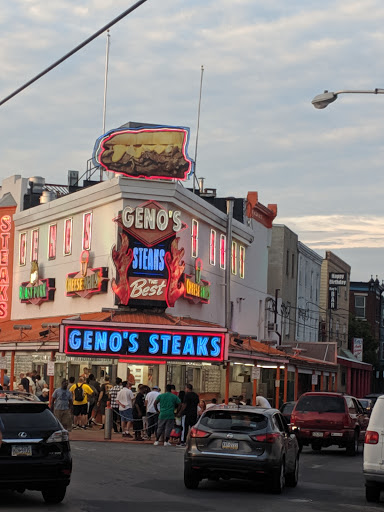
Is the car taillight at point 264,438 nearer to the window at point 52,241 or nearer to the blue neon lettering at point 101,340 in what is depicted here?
the blue neon lettering at point 101,340

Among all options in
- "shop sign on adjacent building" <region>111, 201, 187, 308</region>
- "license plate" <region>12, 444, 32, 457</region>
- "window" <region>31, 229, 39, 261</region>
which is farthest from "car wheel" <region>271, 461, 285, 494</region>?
"window" <region>31, 229, 39, 261</region>

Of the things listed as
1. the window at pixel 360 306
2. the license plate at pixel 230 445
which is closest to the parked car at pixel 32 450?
the license plate at pixel 230 445

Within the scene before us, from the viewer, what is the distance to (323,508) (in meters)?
16.1

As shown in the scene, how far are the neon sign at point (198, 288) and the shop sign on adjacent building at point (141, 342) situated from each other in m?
4.28

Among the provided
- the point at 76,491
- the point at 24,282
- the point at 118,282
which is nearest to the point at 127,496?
the point at 76,491

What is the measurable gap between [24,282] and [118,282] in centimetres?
1085

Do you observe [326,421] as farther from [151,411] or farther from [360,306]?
[360,306]

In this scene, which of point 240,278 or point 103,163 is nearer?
point 103,163

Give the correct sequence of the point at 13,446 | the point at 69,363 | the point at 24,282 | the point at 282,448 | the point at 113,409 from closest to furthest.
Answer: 1. the point at 13,446
2. the point at 282,448
3. the point at 113,409
4. the point at 69,363
5. the point at 24,282

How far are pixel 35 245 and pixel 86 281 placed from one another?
770cm

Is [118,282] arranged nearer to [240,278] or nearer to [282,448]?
[240,278]

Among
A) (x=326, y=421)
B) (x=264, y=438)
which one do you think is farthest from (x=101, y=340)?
(x=264, y=438)

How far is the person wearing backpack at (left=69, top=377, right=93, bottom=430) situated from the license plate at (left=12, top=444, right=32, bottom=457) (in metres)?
19.4

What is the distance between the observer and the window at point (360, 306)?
100000 millimetres
